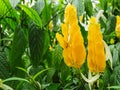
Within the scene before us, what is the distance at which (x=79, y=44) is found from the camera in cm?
80

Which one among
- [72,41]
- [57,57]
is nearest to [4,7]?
[57,57]

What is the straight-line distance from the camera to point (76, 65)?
32.6 inches

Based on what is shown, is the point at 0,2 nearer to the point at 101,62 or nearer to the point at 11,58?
the point at 11,58

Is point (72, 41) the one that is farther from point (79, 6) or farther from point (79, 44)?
point (79, 6)

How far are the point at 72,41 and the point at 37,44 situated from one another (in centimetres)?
36

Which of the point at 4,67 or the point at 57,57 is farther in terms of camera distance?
the point at 57,57

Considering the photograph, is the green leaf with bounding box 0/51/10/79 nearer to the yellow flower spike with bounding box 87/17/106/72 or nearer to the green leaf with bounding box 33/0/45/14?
the green leaf with bounding box 33/0/45/14

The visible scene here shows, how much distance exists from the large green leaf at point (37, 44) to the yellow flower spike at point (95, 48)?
346 millimetres

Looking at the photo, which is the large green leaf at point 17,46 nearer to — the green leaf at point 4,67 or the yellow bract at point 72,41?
the green leaf at point 4,67

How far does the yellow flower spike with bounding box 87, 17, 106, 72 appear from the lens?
2.61ft

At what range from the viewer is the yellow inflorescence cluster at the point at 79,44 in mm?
796

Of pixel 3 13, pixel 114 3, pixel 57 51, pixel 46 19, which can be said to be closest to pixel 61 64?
pixel 57 51

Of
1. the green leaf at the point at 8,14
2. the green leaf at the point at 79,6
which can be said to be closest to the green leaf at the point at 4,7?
the green leaf at the point at 8,14

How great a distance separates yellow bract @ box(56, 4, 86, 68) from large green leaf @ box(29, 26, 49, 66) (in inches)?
12.1
